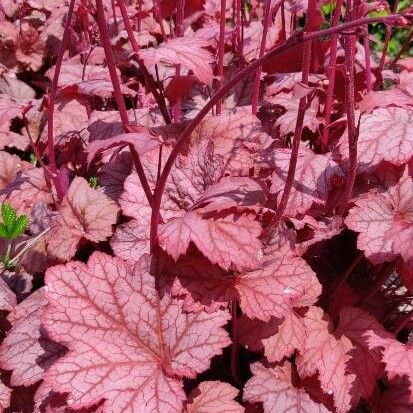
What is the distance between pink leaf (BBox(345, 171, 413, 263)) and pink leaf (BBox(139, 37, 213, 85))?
48 cm

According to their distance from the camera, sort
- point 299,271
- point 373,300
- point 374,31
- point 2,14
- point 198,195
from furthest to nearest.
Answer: point 374,31
point 2,14
point 373,300
point 198,195
point 299,271

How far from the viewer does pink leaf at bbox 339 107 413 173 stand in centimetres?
138

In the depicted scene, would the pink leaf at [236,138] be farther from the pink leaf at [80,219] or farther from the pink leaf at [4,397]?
the pink leaf at [4,397]

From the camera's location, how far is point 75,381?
1108 millimetres

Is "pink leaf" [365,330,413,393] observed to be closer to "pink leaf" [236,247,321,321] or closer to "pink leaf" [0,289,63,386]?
"pink leaf" [236,247,321,321]

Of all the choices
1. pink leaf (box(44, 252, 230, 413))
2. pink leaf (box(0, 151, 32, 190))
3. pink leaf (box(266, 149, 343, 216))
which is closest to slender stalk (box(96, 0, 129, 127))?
pink leaf (box(44, 252, 230, 413))

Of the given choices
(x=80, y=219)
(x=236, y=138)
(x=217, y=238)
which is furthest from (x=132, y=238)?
(x=236, y=138)

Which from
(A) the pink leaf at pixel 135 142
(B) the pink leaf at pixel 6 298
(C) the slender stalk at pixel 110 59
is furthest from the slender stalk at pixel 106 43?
(B) the pink leaf at pixel 6 298

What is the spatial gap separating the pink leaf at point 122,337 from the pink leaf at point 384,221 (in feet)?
1.23

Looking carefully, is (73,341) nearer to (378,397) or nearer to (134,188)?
(134,188)

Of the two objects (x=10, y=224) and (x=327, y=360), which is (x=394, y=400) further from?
(x=10, y=224)

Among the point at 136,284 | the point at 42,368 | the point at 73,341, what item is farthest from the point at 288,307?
the point at 42,368

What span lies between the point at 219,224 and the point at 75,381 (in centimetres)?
43

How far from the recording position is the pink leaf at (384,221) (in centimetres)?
124
